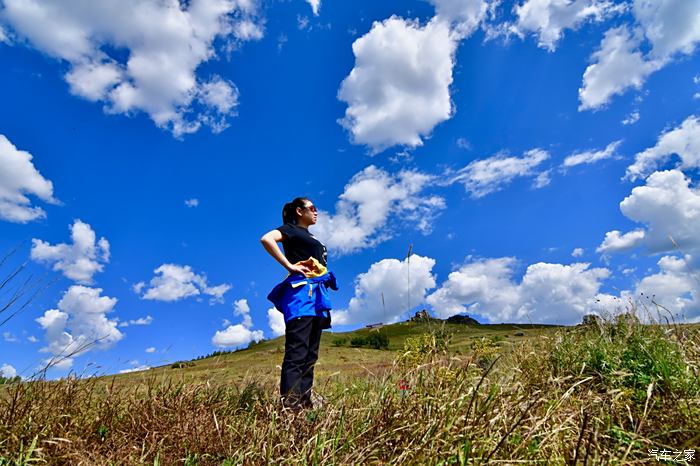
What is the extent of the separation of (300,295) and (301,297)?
0.03 m

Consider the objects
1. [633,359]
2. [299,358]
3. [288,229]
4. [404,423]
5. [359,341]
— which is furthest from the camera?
[359,341]

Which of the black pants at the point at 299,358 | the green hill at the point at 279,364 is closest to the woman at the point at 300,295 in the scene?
the black pants at the point at 299,358

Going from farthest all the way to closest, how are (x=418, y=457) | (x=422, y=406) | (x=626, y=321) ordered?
(x=626, y=321) → (x=422, y=406) → (x=418, y=457)

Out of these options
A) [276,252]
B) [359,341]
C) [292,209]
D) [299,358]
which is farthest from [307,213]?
[359,341]

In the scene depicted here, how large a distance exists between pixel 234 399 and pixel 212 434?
4.80ft

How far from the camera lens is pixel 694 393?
11.8 ft

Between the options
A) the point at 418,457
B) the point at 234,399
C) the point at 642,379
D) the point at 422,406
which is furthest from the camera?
the point at 234,399

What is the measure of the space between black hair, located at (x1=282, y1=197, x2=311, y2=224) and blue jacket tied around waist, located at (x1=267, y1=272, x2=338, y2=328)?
1.00 m

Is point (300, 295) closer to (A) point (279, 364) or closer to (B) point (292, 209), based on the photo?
(B) point (292, 209)

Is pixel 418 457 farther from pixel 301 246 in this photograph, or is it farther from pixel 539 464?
pixel 301 246

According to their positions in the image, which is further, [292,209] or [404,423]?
[292,209]

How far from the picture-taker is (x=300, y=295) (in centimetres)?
496

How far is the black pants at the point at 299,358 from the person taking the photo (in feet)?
14.6

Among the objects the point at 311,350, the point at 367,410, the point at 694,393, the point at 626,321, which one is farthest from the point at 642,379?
the point at 311,350
